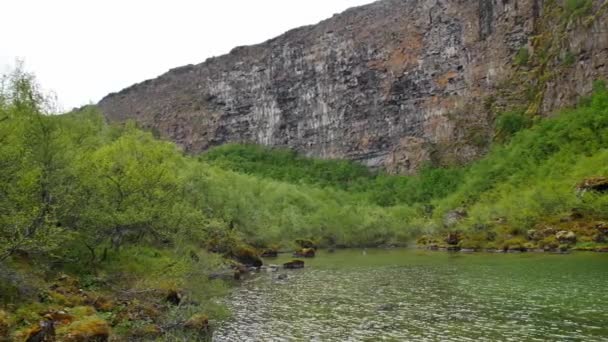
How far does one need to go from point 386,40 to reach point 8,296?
113m

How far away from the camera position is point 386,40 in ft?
411

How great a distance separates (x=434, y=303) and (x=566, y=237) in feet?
98.2

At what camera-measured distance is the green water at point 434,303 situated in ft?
76.5

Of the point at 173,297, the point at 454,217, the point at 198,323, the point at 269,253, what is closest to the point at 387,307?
the point at 198,323

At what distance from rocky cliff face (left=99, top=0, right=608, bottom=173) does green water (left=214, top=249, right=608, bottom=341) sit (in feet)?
179

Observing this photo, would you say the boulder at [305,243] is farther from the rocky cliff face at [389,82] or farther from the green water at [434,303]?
the rocky cliff face at [389,82]

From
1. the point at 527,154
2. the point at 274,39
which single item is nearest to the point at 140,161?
the point at 527,154

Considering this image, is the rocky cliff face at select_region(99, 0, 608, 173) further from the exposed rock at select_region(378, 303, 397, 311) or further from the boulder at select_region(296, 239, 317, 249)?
the exposed rock at select_region(378, 303, 397, 311)

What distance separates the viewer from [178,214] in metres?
32.4

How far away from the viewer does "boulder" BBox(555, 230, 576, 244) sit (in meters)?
53.5

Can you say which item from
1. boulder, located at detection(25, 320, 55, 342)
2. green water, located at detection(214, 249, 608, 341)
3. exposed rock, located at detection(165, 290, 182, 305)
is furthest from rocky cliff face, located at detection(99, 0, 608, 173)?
boulder, located at detection(25, 320, 55, 342)

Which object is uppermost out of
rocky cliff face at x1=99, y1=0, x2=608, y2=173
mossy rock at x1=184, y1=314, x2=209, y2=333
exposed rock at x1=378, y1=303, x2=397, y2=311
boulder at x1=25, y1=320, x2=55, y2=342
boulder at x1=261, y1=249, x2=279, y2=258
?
rocky cliff face at x1=99, y1=0, x2=608, y2=173

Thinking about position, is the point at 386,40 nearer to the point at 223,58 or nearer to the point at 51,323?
the point at 223,58

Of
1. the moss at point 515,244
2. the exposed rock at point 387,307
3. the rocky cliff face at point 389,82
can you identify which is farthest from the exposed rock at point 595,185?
the exposed rock at point 387,307
